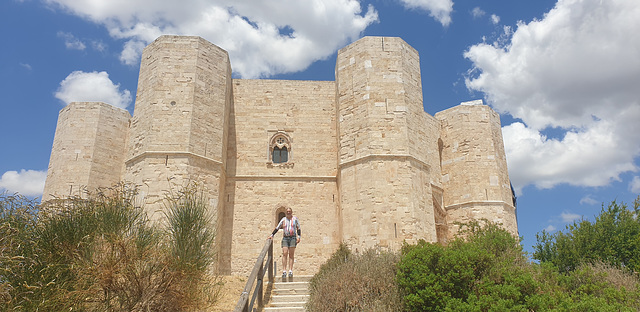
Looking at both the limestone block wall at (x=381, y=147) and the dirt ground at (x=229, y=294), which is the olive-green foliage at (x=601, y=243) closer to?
the limestone block wall at (x=381, y=147)

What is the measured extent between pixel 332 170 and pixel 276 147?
207 centimetres

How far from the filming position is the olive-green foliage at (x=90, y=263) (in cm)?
566

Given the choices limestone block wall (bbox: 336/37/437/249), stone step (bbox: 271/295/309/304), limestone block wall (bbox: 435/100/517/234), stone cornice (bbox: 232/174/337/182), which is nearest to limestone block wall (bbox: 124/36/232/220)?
stone cornice (bbox: 232/174/337/182)

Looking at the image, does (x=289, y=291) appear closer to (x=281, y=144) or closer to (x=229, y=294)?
(x=229, y=294)

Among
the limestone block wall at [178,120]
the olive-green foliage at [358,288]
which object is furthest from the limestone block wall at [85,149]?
the olive-green foliage at [358,288]

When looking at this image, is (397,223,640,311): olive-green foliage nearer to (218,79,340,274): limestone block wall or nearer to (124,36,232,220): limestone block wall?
(218,79,340,274): limestone block wall

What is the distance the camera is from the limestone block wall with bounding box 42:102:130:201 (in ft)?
49.5

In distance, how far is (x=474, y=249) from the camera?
767 centimetres

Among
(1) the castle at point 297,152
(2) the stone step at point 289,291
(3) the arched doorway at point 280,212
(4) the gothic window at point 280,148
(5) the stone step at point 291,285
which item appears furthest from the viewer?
(4) the gothic window at point 280,148

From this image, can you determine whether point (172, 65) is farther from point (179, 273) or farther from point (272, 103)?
point (179, 273)

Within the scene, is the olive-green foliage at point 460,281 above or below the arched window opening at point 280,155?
below

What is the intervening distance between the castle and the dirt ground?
3.63m

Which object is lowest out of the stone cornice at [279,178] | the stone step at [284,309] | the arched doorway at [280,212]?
the stone step at [284,309]

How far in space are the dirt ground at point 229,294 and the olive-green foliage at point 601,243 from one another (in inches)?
331
